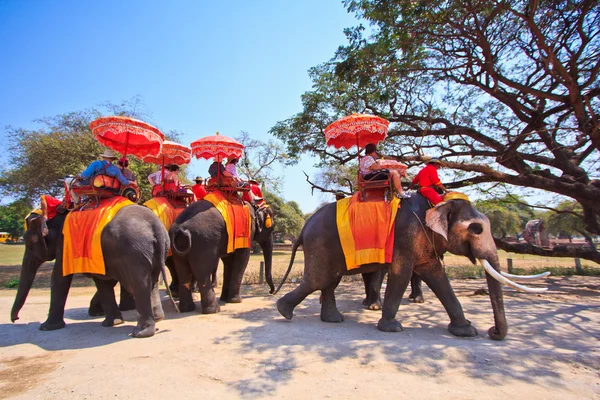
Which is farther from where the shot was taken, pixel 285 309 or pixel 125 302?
pixel 125 302

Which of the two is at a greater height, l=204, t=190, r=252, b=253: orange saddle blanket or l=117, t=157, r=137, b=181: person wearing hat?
l=117, t=157, r=137, b=181: person wearing hat

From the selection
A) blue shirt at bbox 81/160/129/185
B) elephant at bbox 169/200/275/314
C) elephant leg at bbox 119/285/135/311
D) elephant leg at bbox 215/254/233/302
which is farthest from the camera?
elephant leg at bbox 215/254/233/302

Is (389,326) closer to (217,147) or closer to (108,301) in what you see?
(108,301)

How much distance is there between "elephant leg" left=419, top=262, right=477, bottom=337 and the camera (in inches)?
190

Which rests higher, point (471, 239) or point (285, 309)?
point (471, 239)

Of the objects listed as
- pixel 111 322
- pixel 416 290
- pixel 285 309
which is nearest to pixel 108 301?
pixel 111 322

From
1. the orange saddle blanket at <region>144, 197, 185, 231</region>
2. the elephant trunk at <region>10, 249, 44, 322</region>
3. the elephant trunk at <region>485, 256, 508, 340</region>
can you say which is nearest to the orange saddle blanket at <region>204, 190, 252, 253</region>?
the orange saddle blanket at <region>144, 197, 185, 231</region>

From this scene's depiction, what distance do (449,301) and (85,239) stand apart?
5198 mm

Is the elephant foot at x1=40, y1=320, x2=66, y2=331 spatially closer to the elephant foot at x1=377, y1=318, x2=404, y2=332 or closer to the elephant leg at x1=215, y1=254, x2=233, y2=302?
the elephant leg at x1=215, y1=254, x2=233, y2=302

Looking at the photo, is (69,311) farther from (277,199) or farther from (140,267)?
(277,199)

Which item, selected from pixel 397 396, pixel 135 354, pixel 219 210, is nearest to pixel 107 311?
pixel 135 354

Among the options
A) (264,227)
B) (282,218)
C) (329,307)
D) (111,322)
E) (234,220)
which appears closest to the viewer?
(111,322)

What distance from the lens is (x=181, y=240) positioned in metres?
6.14

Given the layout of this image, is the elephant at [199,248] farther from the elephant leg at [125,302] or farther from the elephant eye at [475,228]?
the elephant eye at [475,228]
